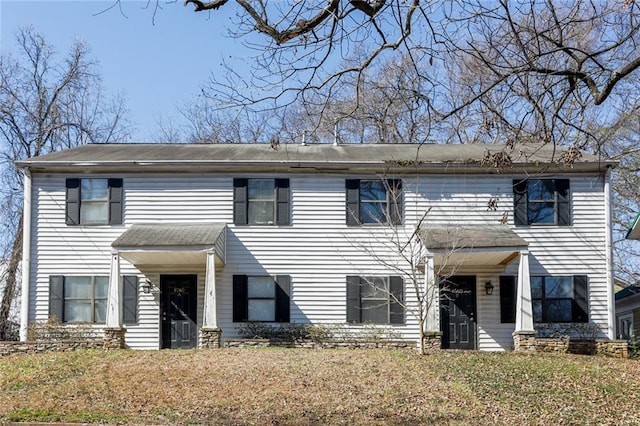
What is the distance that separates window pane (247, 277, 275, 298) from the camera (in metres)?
20.3

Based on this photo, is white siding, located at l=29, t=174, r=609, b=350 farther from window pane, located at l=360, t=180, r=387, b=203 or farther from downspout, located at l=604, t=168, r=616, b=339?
window pane, located at l=360, t=180, r=387, b=203

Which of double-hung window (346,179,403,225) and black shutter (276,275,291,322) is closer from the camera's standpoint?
black shutter (276,275,291,322)

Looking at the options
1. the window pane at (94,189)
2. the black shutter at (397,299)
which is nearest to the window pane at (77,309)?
the window pane at (94,189)

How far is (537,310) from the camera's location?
20.3 m

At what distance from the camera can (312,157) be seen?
21.1 metres

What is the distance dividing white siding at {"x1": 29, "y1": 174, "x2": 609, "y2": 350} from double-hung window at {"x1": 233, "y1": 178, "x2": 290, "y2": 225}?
0.57ft

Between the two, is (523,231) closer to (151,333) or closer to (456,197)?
(456,197)

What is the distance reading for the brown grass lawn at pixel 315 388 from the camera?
12141mm

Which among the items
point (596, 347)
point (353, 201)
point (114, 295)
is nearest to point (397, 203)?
point (353, 201)

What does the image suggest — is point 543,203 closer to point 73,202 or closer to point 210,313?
Answer: point 210,313

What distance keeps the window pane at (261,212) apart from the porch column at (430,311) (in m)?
4.31

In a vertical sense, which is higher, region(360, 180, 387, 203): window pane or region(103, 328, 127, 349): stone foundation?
region(360, 180, 387, 203): window pane

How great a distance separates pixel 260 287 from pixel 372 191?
12.7 ft

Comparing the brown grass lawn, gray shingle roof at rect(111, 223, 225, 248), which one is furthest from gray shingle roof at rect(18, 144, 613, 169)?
the brown grass lawn
